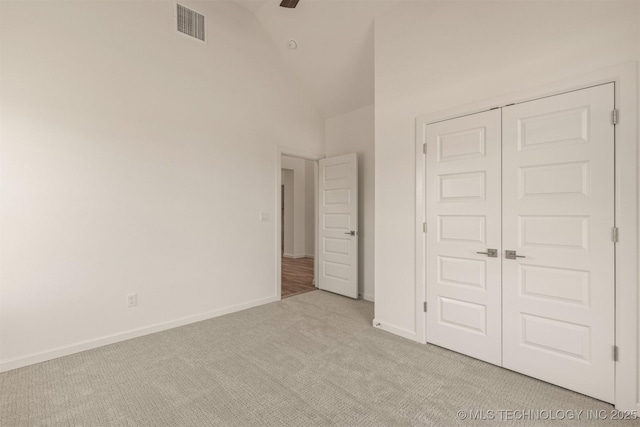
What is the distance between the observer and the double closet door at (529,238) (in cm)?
196

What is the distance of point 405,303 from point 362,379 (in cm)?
99

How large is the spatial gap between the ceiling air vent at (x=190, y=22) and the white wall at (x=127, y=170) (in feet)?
0.29

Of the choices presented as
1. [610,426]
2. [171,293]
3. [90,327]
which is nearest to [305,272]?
[171,293]

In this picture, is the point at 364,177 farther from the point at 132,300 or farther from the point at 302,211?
the point at 302,211

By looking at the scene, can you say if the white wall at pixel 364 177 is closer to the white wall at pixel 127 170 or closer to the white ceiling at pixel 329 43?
the white ceiling at pixel 329 43

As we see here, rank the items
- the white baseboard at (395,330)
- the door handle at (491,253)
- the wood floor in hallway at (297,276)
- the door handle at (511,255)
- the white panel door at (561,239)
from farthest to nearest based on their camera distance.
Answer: the wood floor in hallway at (297,276) → the white baseboard at (395,330) → the door handle at (491,253) → the door handle at (511,255) → the white panel door at (561,239)

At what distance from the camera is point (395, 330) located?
3051mm

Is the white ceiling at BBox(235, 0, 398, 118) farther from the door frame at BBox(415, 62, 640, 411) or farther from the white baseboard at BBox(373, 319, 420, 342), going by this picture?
the white baseboard at BBox(373, 319, 420, 342)

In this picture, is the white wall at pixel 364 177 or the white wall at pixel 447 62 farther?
the white wall at pixel 364 177

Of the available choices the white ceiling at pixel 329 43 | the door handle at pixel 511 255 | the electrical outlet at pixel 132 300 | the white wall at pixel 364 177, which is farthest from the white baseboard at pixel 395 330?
the white ceiling at pixel 329 43

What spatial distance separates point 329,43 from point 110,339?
13.2ft

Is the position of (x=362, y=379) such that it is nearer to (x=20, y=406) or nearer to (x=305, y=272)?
(x=20, y=406)

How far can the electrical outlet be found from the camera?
2.95 metres

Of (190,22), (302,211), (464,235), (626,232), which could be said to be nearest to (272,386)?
(464,235)
